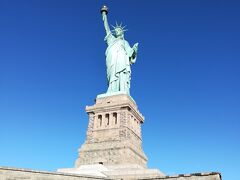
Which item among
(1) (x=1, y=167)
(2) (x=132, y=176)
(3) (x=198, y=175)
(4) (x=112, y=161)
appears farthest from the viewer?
(4) (x=112, y=161)

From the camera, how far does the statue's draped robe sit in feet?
110

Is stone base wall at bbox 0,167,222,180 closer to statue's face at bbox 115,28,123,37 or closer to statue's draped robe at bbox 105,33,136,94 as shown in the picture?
statue's draped robe at bbox 105,33,136,94

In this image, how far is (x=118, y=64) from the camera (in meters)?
34.0

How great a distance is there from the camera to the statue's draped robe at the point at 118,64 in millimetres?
33406

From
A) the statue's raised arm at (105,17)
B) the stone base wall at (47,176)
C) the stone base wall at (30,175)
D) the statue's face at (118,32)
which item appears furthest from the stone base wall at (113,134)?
the stone base wall at (30,175)

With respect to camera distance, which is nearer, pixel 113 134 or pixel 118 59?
pixel 113 134

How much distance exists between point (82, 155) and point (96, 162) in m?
1.93

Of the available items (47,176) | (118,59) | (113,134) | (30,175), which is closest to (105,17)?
(118,59)

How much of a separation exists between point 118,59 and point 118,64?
25.7 inches

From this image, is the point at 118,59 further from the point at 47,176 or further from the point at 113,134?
the point at 47,176

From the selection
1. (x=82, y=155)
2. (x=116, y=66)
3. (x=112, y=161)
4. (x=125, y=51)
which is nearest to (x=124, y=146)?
(x=112, y=161)

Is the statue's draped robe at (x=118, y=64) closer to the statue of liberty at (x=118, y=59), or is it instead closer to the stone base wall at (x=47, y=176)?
the statue of liberty at (x=118, y=59)

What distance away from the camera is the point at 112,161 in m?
26.9

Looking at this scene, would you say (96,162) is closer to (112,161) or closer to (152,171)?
(112,161)
